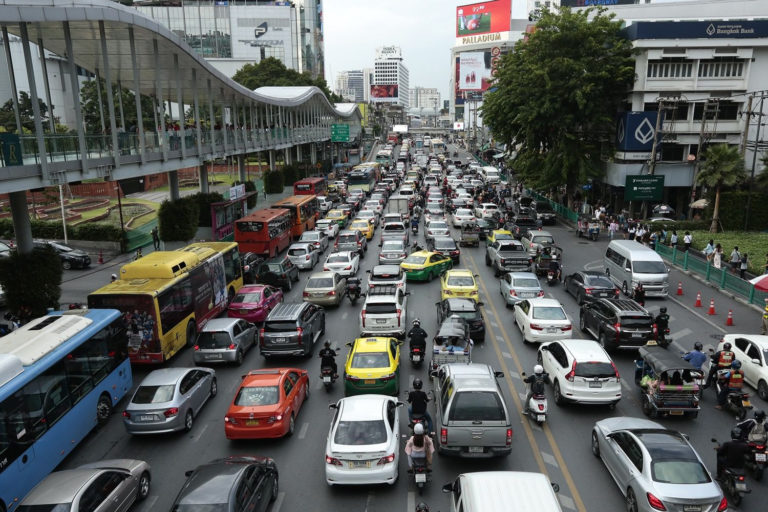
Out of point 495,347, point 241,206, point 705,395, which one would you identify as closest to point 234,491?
point 495,347

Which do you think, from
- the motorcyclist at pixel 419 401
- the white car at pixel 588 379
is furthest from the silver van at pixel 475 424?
the white car at pixel 588 379

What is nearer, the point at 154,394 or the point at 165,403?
the point at 165,403

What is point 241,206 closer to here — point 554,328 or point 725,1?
point 554,328

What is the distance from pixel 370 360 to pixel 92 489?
23.5 ft

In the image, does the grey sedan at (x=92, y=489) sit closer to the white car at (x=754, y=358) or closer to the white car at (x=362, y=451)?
the white car at (x=362, y=451)

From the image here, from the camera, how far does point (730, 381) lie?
14523 mm

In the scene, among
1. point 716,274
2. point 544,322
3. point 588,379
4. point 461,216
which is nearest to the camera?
point 588,379

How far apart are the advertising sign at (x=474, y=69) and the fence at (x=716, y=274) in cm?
13333

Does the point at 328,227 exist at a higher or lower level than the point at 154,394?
lower

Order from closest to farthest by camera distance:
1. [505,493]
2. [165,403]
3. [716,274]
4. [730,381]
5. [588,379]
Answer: [505,493]
[165,403]
[588,379]
[730,381]
[716,274]

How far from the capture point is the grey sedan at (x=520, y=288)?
22391 mm

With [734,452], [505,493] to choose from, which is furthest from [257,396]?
[734,452]

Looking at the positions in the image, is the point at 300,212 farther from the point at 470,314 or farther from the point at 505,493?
the point at 505,493

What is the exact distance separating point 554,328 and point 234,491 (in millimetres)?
12174
